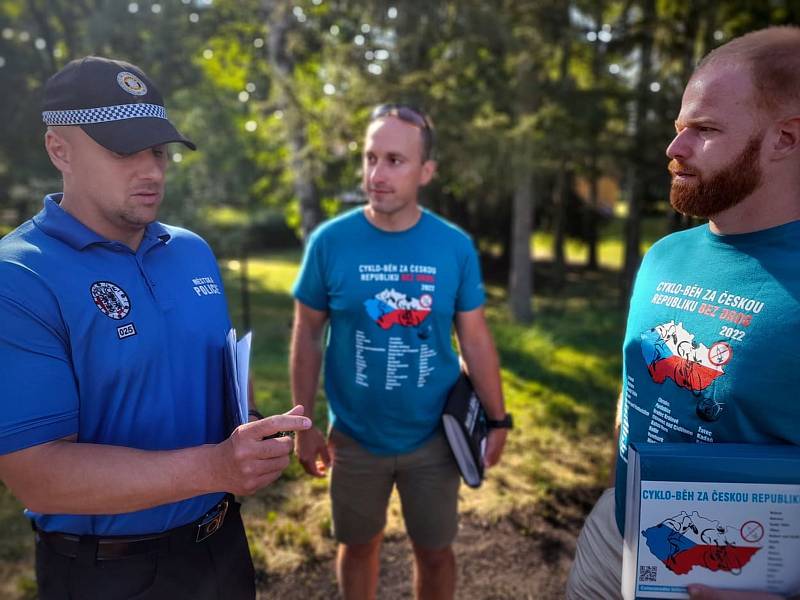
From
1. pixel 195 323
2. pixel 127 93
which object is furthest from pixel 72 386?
pixel 127 93

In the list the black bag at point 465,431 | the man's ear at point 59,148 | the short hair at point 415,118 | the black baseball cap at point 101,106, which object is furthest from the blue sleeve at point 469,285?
the man's ear at point 59,148

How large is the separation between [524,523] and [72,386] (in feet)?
10.4

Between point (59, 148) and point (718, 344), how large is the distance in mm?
1967

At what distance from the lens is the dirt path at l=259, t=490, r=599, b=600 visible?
3191 mm

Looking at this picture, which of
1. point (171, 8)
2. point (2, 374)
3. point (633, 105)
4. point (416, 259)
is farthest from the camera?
point (171, 8)

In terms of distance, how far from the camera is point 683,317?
1705 millimetres

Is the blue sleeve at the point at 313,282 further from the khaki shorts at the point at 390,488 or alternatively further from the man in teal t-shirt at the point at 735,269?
the man in teal t-shirt at the point at 735,269

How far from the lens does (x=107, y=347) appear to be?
158cm

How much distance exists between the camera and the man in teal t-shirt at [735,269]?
1.50 m

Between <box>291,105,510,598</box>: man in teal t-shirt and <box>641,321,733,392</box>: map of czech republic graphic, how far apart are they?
1029 mm

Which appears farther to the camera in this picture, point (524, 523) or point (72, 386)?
point (524, 523)

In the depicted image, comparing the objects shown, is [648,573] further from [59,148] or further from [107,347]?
[59,148]

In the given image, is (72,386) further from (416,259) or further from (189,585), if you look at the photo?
(416,259)

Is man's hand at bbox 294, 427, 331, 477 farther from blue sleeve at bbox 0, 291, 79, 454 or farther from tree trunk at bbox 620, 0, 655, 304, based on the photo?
tree trunk at bbox 620, 0, 655, 304
